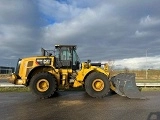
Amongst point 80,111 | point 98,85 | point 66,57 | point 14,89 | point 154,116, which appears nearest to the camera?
point 154,116

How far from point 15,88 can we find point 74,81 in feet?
21.4

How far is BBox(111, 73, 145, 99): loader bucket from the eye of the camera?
17422mm

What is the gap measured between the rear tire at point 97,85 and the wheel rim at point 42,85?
222 centimetres

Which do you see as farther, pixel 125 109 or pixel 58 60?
pixel 58 60

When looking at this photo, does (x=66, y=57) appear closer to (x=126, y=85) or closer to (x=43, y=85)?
(x=43, y=85)

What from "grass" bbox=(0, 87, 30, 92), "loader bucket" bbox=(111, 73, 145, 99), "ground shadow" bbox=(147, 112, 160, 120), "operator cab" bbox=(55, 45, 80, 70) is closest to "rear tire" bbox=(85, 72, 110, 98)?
"loader bucket" bbox=(111, 73, 145, 99)

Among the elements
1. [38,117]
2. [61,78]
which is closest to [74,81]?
[61,78]

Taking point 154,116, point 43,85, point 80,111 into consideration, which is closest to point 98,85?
point 43,85

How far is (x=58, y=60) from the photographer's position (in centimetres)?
1841

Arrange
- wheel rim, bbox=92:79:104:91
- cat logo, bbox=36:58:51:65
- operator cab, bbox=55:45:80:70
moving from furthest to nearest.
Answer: operator cab, bbox=55:45:80:70 → cat logo, bbox=36:58:51:65 → wheel rim, bbox=92:79:104:91

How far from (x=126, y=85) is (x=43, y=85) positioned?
468 cm

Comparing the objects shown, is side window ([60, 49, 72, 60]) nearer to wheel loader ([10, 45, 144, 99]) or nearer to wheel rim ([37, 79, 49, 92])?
wheel loader ([10, 45, 144, 99])

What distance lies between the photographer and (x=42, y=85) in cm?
1739

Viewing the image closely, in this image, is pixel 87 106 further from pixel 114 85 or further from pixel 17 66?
pixel 17 66
